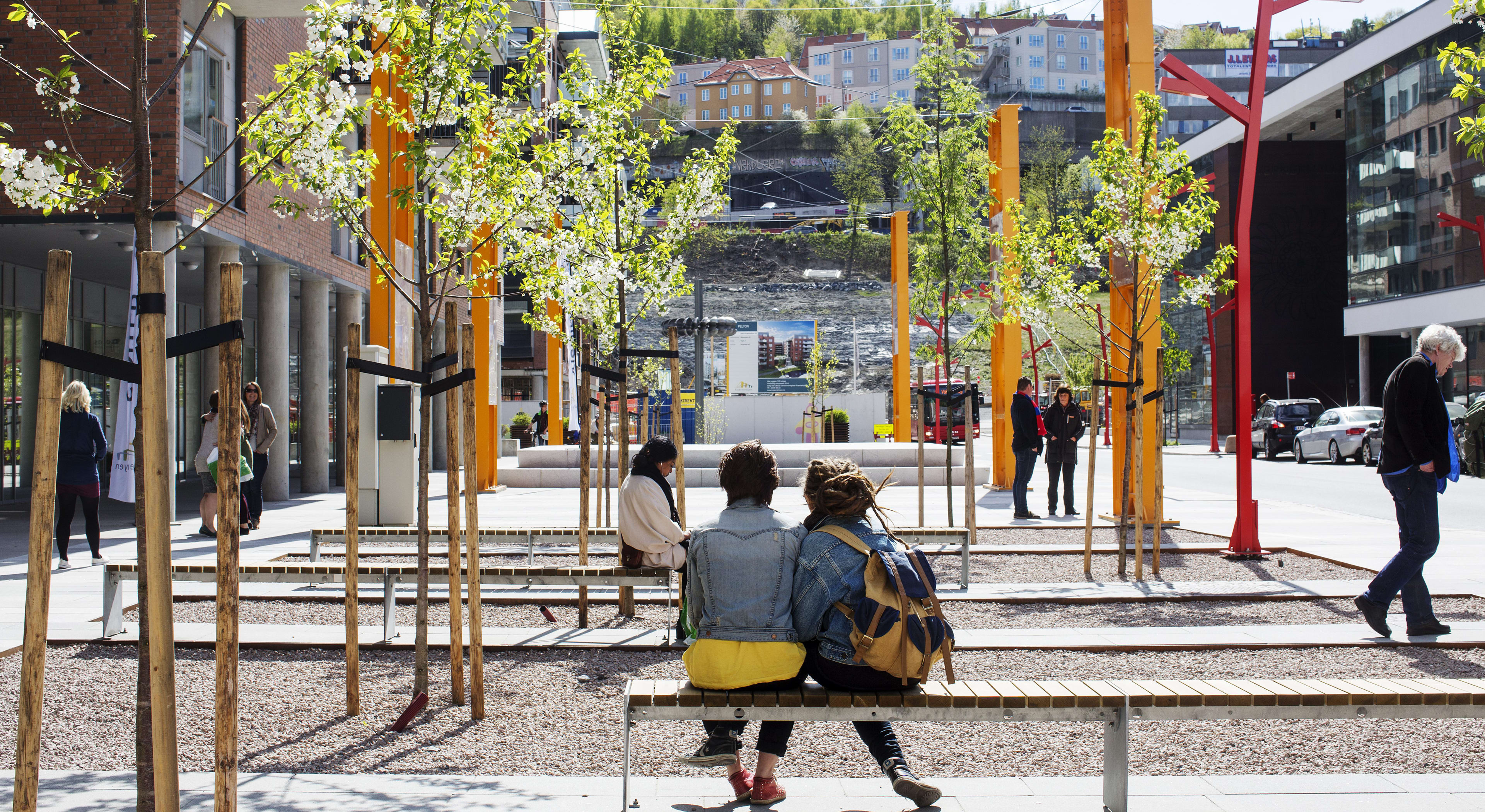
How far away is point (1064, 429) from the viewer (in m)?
15.2

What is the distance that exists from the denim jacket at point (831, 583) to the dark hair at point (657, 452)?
265 cm

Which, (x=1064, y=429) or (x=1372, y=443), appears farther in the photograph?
(x=1372, y=443)

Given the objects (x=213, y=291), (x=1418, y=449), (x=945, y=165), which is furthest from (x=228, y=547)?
(x=213, y=291)

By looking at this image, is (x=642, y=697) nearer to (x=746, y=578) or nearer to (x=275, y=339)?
(x=746, y=578)

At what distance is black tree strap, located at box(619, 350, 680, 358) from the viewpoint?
346 inches

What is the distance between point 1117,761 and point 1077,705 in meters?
0.23

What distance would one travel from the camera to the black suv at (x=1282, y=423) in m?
34.2

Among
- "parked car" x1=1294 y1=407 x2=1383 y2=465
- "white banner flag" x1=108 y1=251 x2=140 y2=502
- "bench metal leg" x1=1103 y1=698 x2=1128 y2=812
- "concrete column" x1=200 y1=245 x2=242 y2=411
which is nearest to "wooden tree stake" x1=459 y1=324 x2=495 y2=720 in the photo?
"bench metal leg" x1=1103 y1=698 x2=1128 y2=812

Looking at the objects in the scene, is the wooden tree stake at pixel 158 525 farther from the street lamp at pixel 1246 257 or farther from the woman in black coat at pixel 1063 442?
the woman in black coat at pixel 1063 442

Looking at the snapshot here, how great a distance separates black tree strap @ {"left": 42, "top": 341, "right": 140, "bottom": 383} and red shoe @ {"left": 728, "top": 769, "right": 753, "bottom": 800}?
7.92 ft

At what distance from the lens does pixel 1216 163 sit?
54781 mm

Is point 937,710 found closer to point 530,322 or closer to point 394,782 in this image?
point 394,782

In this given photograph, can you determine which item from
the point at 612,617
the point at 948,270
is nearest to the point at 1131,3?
the point at 948,270

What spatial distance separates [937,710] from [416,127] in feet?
12.9
